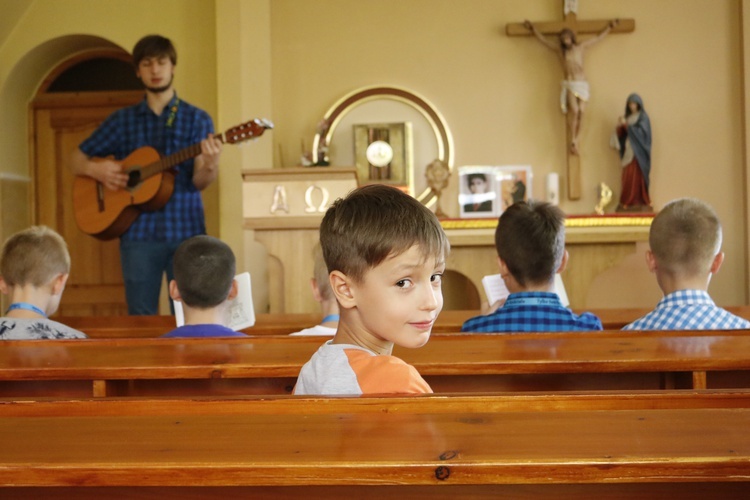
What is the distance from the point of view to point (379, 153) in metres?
7.05

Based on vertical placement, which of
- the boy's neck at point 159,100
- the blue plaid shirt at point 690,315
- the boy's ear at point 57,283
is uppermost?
the boy's neck at point 159,100

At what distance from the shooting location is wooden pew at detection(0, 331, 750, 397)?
1.73m

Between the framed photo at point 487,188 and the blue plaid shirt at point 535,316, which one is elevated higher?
the framed photo at point 487,188

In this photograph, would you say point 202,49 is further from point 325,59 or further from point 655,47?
point 655,47

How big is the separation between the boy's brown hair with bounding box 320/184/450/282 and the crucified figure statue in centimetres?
554

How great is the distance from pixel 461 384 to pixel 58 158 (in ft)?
21.6

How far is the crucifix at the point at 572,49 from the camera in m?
6.81

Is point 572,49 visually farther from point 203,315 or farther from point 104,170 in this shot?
point 203,315

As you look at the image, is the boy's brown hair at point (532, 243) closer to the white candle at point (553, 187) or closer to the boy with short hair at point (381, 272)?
the boy with short hair at point (381, 272)

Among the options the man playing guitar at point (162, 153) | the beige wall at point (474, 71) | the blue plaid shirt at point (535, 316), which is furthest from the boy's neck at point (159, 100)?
the blue plaid shirt at point (535, 316)

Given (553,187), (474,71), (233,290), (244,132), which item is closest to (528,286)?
(233,290)

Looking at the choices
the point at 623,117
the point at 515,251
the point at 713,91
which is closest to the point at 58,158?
the point at 623,117

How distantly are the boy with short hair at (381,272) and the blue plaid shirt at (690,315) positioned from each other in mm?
1317

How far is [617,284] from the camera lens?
7.02 meters
